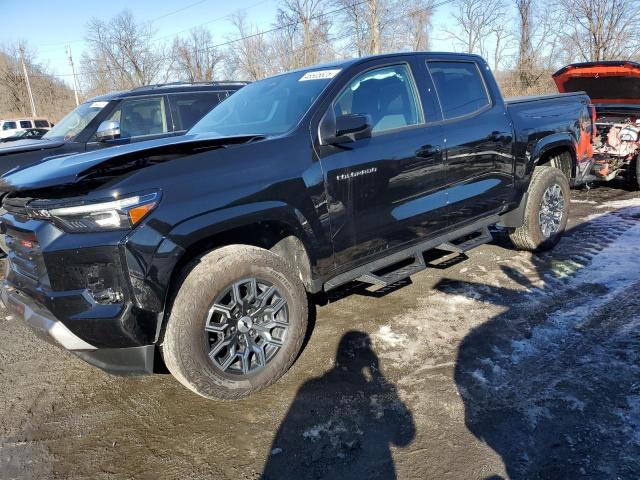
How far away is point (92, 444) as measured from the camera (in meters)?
2.66

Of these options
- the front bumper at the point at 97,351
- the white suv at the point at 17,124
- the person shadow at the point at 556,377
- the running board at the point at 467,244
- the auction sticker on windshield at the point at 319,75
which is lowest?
the person shadow at the point at 556,377

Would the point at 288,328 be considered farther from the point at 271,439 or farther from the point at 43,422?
the point at 43,422

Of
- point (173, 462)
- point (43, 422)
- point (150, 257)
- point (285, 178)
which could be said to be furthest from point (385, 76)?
point (43, 422)

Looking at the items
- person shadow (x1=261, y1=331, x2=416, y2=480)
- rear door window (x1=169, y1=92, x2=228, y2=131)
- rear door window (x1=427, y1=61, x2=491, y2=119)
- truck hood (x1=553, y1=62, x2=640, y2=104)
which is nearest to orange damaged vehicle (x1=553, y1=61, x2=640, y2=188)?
truck hood (x1=553, y1=62, x2=640, y2=104)

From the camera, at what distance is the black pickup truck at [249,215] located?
2.50 meters

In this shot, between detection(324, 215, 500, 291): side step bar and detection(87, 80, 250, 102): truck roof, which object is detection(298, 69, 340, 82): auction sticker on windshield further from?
detection(87, 80, 250, 102): truck roof

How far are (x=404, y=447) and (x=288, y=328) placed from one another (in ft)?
3.42

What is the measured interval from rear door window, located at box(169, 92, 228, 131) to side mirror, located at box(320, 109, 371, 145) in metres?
4.09

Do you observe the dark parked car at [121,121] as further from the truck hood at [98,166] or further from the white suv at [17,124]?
the white suv at [17,124]

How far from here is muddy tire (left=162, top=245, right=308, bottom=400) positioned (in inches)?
104

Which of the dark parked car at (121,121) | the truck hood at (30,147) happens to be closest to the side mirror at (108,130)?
the dark parked car at (121,121)

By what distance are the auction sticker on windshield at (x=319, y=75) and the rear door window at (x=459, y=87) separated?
1054 millimetres

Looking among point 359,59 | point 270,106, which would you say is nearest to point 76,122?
point 270,106

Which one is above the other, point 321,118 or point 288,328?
point 321,118
